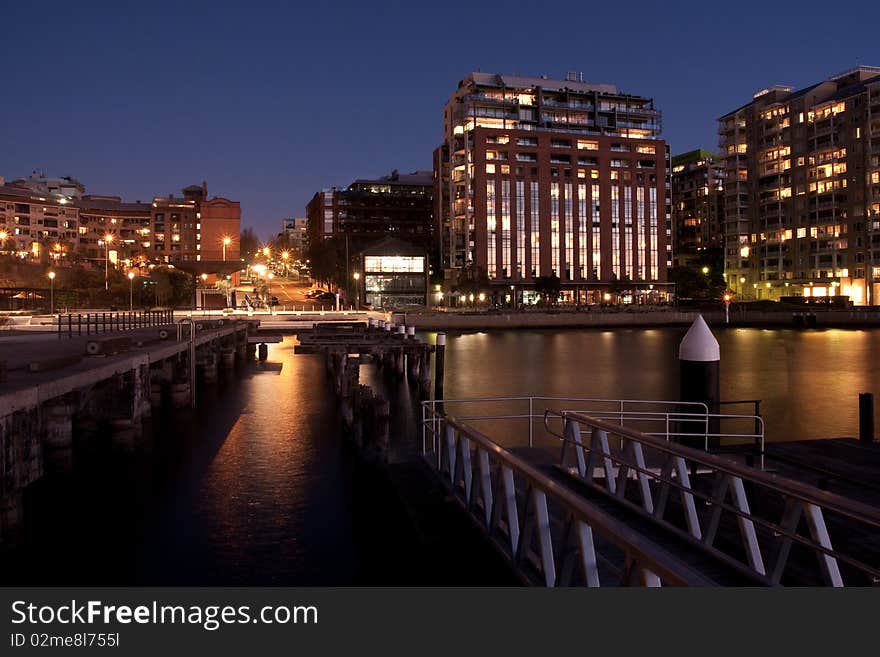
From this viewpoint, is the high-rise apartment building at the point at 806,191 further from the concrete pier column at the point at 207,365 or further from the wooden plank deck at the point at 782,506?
the wooden plank deck at the point at 782,506

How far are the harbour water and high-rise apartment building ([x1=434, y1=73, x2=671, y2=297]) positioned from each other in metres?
90.6

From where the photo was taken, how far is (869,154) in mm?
121750

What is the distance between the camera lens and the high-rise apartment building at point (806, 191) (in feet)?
405

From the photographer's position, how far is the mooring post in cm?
1617

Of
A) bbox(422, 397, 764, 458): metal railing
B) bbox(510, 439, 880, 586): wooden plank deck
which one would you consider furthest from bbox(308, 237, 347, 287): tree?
bbox(510, 439, 880, 586): wooden plank deck

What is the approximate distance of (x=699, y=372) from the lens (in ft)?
53.5

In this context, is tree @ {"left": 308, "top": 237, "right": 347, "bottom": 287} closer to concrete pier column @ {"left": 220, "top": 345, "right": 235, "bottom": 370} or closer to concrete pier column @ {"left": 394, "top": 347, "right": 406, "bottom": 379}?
concrete pier column @ {"left": 220, "top": 345, "right": 235, "bottom": 370}

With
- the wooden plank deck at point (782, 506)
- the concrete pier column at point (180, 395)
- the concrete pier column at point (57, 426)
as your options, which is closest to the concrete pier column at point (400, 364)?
the concrete pier column at point (180, 395)

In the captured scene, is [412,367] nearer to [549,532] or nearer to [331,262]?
[549,532]

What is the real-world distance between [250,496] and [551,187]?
126 metres

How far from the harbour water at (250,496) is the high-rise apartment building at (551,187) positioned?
9062 centimetres

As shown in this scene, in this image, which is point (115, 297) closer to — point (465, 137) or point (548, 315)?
point (548, 315)

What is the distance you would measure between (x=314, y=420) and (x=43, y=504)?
47.3 ft

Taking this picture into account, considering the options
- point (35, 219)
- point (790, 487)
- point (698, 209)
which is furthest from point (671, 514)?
point (698, 209)
